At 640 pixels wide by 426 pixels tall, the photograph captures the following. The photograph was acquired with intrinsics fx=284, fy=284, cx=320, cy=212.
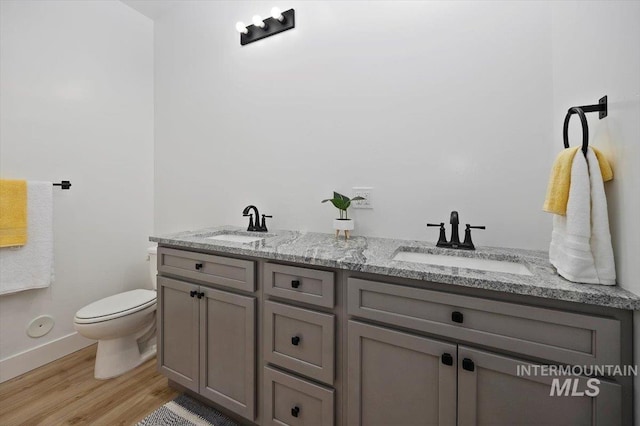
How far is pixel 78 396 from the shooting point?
163cm

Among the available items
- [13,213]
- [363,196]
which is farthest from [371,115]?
[13,213]

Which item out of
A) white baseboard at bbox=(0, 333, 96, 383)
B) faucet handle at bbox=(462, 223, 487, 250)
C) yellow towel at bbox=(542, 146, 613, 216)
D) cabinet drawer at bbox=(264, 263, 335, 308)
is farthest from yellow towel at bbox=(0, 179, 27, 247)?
yellow towel at bbox=(542, 146, 613, 216)

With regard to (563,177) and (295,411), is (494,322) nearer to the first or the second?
(563,177)

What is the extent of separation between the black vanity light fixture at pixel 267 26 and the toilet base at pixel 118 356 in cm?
221

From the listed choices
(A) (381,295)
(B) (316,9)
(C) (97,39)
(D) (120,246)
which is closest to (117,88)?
(C) (97,39)

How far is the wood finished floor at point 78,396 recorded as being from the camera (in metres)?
1.47

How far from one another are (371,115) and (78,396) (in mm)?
2327

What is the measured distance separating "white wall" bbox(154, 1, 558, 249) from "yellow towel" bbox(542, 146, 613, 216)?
395mm

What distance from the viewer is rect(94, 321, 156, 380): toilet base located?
5.91 ft

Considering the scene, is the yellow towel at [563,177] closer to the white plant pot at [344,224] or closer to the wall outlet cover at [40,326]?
the white plant pot at [344,224]

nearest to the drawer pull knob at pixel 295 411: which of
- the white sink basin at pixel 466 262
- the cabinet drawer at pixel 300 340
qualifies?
the cabinet drawer at pixel 300 340

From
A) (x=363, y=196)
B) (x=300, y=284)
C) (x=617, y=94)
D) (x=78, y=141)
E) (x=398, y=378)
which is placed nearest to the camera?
(x=617, y=94)

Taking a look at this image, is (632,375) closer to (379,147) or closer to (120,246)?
(379,147)

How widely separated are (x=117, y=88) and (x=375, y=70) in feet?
6.87
